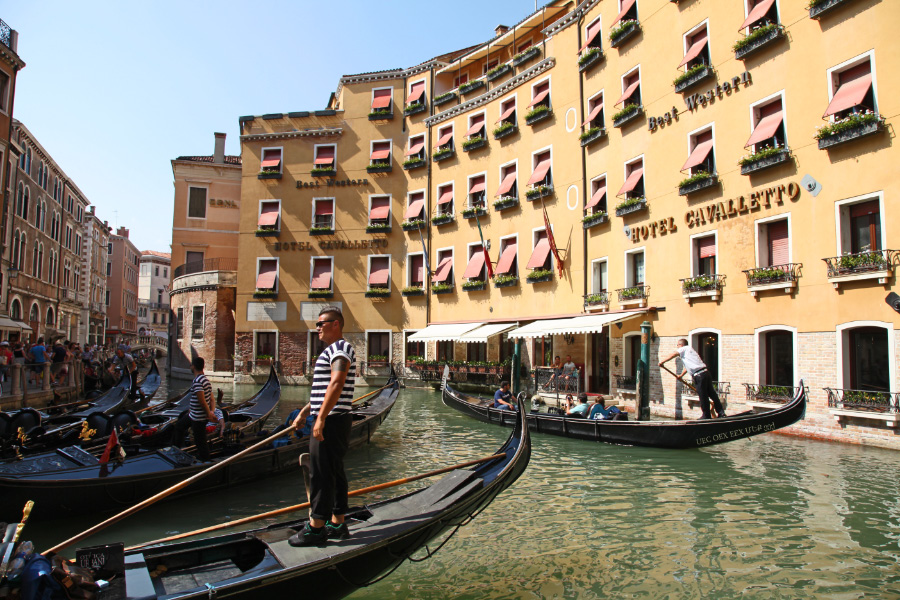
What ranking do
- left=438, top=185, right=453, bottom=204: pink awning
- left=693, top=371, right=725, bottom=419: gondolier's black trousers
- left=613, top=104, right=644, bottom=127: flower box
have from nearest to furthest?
left=693, top=371, right=725, bottom=419: gondolier's black trousers < left=613, top=104, right=644, bottom=127: flower box < left=438, top=185, right=453, bottom=204: pink awning

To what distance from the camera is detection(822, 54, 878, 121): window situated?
9.07 m

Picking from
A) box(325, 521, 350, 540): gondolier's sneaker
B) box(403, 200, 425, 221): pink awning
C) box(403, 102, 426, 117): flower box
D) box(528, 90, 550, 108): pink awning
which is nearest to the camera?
box(325, 521, 350, 540): gondolier's sneaker

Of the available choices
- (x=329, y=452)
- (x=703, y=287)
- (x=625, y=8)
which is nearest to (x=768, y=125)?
(x=703, y=287)

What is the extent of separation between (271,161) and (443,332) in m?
9.32

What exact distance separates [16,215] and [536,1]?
64.4 ft

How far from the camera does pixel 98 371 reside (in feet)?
59.0

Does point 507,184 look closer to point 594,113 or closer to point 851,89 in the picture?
point 594,113

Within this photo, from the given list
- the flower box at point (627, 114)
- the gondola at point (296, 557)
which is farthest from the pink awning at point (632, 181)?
the gondola at point (296, 557)

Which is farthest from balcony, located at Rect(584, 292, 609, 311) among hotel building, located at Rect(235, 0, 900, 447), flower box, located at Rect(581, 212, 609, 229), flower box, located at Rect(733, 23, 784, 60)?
flower box, located at Rect(733, 23, 784, 60)

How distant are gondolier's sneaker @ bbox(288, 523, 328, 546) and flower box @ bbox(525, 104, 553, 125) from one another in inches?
594

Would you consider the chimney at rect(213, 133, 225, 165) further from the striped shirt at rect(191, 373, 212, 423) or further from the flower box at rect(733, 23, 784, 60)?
the striped shirt at rect(191, 373, 212, 423)

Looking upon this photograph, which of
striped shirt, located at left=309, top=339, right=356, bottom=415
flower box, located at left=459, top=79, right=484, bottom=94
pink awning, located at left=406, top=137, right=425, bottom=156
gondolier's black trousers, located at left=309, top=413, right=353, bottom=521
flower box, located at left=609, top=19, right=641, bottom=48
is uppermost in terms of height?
flower box, located at left=459, top=79, right=484, bottom=94

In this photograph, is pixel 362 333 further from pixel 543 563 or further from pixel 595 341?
pixel 543 563

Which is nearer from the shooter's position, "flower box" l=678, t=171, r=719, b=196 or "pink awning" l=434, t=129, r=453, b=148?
"flower box" l=678, t=171, r=719, b=196
